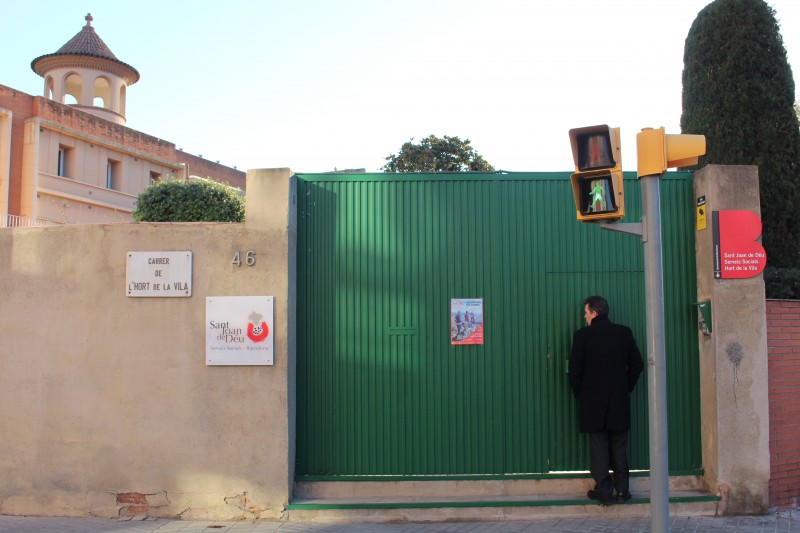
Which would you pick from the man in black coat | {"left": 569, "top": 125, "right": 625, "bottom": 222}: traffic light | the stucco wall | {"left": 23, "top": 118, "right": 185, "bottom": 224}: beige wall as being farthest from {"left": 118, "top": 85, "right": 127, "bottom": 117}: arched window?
{"left": 569, "top": 125, "right": 625, "bottom": 222}: traffic light

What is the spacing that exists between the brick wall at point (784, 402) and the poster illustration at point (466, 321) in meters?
2.86

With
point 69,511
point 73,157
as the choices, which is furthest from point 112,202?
point 69,511

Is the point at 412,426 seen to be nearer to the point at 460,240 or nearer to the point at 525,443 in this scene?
the point at 525,443

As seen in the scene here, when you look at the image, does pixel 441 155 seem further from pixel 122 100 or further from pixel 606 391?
pixel 122 100

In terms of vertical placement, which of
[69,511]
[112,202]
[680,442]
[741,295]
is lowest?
[69,511]

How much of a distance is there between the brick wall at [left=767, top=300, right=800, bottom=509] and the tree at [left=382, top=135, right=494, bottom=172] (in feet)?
44.0

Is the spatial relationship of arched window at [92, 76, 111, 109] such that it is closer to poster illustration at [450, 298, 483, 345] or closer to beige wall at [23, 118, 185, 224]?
beige wall at [23, 118, 185, 224]

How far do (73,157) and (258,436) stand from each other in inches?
1275

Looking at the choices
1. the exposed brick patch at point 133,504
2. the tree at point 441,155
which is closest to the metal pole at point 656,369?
the exposed brick patch at point 133,504

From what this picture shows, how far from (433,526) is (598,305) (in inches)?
100

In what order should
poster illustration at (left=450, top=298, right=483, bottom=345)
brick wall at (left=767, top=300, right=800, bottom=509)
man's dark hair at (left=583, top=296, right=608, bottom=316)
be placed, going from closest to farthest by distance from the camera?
man's dark hair at (left=583, top=296, right=608, bottom=316) → brick wall at (left=767, top=300, right=800, bottom=509) → poster illustration at (left=450, top=298, right=483, bottom=345)

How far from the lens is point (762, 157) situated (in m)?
9.05

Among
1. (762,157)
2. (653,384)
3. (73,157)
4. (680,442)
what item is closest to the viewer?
(653,384)

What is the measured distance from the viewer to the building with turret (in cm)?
3225
